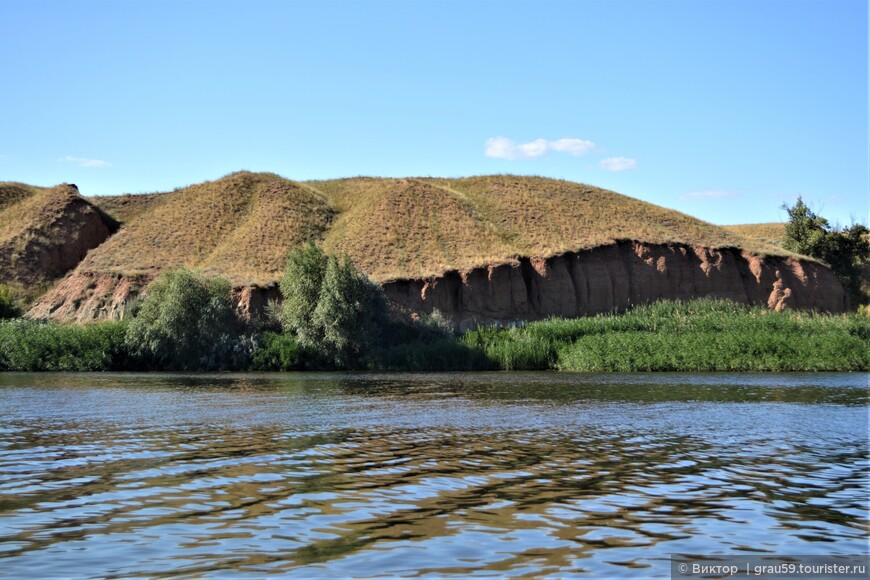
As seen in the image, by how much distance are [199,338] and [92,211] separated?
123 feet

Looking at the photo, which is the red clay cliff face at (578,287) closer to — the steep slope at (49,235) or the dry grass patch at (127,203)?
the steep slope at (49,235)

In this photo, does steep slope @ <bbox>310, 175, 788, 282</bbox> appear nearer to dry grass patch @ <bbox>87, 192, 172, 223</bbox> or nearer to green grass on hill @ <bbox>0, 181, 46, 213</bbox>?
dry grass patch @ <bbox>87, 192, 172, 223</bbox>

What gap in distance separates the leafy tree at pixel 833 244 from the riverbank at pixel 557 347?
28888 millimetres

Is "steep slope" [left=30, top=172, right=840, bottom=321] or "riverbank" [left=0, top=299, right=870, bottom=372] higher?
"steep slope" [left=30, top=172, right=840, bottom=321]

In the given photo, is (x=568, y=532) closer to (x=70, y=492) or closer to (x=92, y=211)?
(x=70, y=492)

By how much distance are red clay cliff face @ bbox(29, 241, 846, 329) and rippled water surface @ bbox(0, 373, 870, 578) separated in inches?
1650

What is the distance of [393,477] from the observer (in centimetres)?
1370

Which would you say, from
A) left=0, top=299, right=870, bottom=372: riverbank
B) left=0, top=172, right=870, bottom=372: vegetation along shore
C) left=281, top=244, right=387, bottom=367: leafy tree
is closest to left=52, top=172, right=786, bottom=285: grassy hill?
left=0, top=172, right=870, bottom=372: vegetation along shore

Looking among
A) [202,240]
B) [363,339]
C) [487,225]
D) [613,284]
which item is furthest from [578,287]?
[202,240]

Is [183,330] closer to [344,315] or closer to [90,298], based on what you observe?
[344,315]

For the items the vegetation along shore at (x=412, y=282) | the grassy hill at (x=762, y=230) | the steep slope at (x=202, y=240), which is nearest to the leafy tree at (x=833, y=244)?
the vegetation along shore at (x=412, y=282)

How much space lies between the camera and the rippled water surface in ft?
29.7

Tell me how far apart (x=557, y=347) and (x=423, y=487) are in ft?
124

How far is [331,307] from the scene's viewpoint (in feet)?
174
